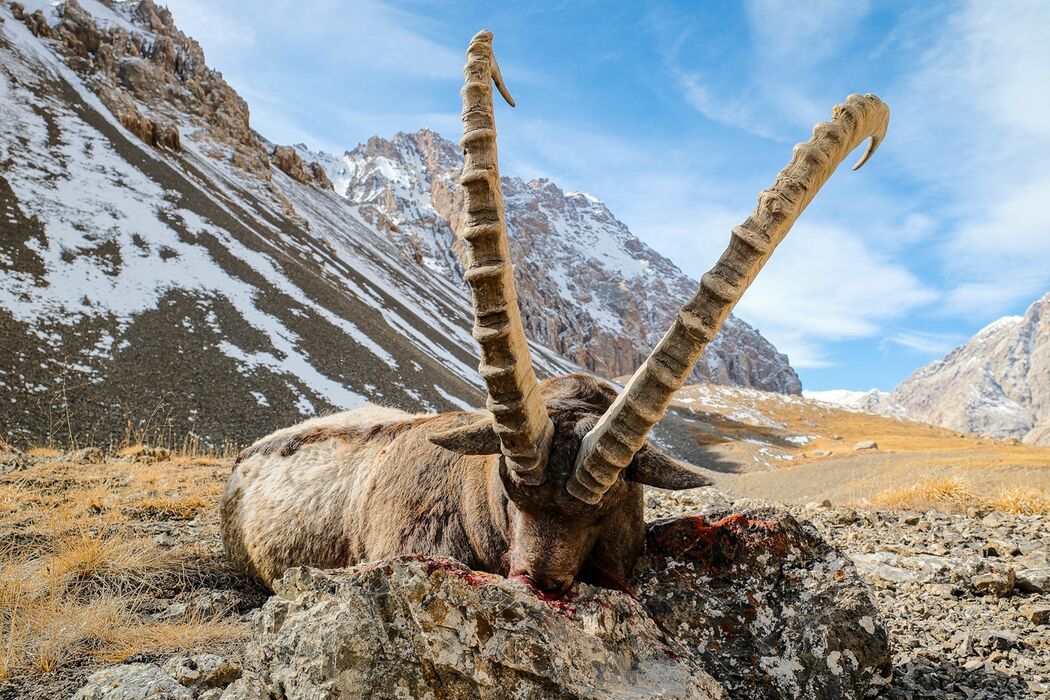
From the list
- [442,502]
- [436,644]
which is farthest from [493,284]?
[442,502]

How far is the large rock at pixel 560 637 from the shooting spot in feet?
8.05

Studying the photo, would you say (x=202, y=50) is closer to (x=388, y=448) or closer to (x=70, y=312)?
(x=70, y=312)

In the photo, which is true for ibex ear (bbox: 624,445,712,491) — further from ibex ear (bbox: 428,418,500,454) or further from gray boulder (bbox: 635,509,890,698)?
ibex ear (bbox: 428,418,500,454)

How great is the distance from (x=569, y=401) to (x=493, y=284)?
1415 millimetres

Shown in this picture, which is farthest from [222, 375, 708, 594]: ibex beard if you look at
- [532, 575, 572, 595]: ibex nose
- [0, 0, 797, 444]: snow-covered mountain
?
[0, 0, 797, 444]: snow-covered mountain

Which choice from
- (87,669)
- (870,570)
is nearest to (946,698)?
(870,570)

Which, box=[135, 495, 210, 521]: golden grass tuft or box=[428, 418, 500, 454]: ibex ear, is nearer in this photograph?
box=[428, 418, 500, 454]: ibex ear

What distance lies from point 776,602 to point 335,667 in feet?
8.79

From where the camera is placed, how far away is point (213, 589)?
5547mm

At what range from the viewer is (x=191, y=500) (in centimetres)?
841

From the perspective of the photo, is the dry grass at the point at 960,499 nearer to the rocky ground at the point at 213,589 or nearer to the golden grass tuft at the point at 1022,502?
the golden grass tuft at the point at 1022,502

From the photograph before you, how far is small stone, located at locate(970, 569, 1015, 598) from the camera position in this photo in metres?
4.77

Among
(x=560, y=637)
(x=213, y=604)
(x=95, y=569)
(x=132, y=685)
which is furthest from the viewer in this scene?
(x=95, y=569)

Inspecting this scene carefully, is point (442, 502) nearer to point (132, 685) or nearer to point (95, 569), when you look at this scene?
point (132, 685)
